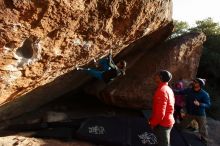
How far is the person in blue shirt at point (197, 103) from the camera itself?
26.8 ft

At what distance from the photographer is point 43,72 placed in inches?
272

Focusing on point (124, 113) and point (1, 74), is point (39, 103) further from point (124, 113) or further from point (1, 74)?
point (1, 74)

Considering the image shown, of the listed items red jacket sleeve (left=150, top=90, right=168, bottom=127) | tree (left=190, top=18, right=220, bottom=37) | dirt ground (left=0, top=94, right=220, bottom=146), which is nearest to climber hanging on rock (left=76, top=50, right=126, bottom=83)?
dirt ground (left=0, top=94, right=220, bottom=146)

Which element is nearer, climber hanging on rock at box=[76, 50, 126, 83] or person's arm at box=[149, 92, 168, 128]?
person's arm at box=[149, 92, 168, 128]

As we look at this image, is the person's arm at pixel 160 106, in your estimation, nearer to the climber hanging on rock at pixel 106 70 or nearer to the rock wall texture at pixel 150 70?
the climber hanging on rock at pixel 106 70

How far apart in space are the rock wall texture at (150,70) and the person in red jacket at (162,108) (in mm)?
4424

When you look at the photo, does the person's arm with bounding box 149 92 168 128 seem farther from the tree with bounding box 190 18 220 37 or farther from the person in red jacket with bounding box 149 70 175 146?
the tree with bounding box 190 18 220 37

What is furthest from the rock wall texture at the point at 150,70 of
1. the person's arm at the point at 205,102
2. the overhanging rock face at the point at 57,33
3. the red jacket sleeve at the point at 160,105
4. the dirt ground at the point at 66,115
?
the red jacket sleeve at the point at 160,105

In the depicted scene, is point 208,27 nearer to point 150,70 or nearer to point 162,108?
point 150,70

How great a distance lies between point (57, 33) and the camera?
628 centimetres

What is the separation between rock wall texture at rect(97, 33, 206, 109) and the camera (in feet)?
34.8

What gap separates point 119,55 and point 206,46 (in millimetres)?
8189

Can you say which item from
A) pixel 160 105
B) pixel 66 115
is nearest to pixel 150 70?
pixel 66 115

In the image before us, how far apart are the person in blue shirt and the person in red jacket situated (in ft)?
7.17
